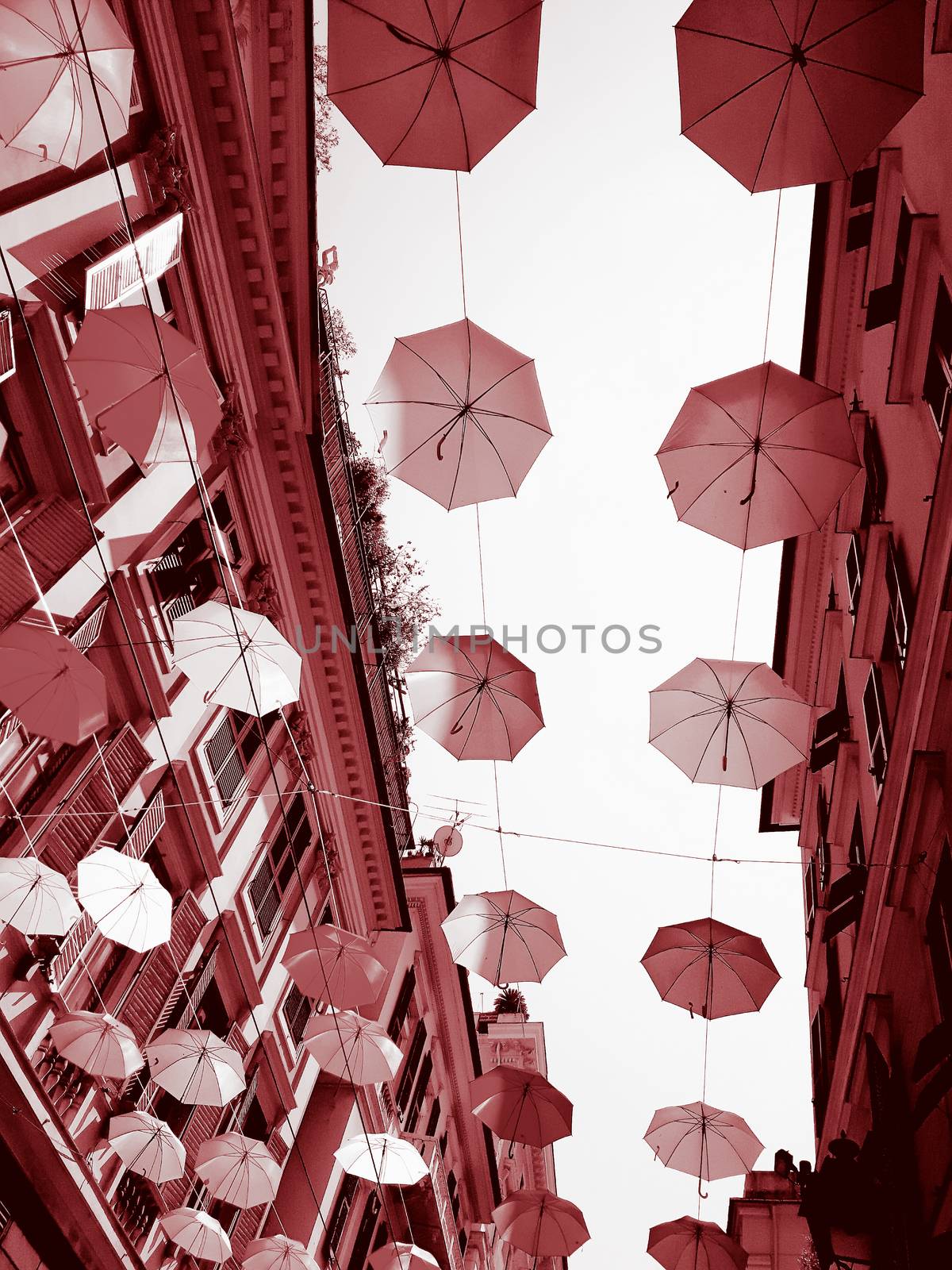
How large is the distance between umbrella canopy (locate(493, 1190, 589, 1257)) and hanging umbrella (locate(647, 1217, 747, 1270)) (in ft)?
4.24

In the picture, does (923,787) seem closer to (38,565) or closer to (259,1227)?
(38,565)

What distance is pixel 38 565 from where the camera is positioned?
1112cm

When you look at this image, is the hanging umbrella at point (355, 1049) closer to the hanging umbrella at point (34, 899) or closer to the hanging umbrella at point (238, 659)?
the hanging umbrella at point (34, 899)

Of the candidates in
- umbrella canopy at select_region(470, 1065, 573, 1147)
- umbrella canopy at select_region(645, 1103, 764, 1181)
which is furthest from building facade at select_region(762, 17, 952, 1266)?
umbrella canopy at select_region(470, 1065, 573, 1147)

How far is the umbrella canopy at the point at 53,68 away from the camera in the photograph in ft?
22.1

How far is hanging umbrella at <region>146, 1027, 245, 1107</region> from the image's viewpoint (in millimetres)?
11867

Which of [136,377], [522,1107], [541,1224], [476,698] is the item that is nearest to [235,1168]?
[522,1107]

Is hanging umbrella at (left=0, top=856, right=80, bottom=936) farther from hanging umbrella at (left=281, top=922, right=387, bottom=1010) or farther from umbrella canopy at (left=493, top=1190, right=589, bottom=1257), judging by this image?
umbrella canopy at (left=493, top=1190, right=589, bottom=1257)

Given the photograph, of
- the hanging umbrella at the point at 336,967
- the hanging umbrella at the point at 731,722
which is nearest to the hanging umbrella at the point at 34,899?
the hanging umbrella at the point at 336,967

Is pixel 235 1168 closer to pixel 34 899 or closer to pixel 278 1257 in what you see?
pixel 278 1257

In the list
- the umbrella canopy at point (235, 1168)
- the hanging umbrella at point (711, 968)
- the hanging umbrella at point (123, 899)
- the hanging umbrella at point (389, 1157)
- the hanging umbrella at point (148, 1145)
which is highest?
the hanging umbrella at point (711, 968)

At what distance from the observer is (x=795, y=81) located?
6.60 meters

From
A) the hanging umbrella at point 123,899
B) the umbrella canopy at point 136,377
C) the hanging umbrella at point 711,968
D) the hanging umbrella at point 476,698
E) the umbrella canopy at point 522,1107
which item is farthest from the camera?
the umbrella canopy at point 522,1107

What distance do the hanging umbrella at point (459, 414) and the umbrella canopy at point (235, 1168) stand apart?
382 inches
